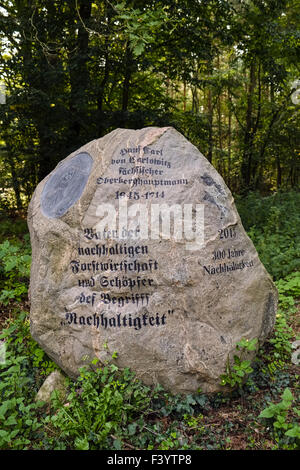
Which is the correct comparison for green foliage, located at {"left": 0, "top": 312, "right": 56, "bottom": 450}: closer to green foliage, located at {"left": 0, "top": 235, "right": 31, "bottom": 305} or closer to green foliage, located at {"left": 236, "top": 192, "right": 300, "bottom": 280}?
green foliage, located at {"left": 0, "top": 235, "right": 31, "bottom": 305}

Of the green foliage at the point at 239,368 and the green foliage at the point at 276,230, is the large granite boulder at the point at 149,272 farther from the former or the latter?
the green foliage at the point at 276,230

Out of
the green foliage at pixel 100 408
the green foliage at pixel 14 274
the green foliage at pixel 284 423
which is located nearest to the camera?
the green foliage at pixel 284 423

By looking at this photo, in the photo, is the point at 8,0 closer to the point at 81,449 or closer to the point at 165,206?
the point at 165,206

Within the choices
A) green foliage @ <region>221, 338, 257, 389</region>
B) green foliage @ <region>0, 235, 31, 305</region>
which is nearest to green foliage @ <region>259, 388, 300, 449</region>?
green foliage @ <region>221, 338, 257, 389</region>

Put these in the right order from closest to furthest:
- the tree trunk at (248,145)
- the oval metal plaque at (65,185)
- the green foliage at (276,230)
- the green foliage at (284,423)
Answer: the green foliage at (284,423), the oval metal plaque at (65,185), the green foliage at (276,230), the tree trunk at (248,145)

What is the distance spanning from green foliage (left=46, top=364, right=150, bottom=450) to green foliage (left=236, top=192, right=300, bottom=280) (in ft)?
8.94

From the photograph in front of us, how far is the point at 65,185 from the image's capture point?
341 cm

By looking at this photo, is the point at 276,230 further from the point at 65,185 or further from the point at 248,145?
the point at 248,145

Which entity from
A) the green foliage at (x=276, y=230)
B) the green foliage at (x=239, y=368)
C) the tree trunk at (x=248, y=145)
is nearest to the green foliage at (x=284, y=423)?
the green foliage at (x=239, y=368)

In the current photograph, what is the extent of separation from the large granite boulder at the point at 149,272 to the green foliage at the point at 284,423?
50cm

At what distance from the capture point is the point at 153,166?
324cm

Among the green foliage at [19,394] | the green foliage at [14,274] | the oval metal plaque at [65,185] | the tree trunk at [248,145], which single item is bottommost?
the green foliage at [19,394]

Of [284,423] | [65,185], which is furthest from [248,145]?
[284,423]

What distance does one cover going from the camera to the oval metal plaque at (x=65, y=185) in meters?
3.25
